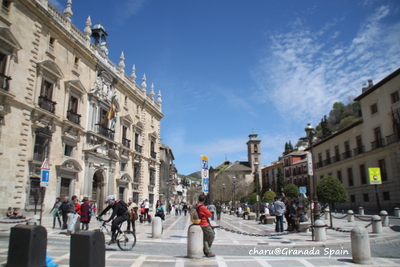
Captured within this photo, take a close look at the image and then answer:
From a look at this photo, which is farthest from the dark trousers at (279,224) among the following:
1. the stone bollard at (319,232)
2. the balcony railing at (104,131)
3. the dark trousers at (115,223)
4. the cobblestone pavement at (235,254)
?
the balcony railing at (104,131)

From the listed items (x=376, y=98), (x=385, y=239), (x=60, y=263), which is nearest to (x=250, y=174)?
(x=376, y=98)

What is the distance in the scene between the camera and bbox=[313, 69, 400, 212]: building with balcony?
2564 cm

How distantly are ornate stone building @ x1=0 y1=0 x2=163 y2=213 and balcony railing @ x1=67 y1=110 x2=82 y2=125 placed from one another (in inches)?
2.3

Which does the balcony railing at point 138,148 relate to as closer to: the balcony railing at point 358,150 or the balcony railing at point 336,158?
the balcony railing at point 358,150

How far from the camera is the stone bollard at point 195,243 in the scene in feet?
23.4

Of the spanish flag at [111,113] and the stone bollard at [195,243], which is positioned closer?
the stone bollard at [195,243]

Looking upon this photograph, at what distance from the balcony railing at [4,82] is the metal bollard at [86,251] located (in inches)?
537

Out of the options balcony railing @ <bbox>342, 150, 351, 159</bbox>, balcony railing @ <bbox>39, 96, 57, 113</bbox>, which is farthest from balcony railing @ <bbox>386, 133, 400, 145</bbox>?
balcony railing @ <bbox>39, 96, 57, 113</bbox>

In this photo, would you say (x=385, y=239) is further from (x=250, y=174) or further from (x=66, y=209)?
(x=250, y=174)

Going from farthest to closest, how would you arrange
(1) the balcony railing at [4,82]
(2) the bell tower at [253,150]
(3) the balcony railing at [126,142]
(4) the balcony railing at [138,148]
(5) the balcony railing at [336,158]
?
(2) the bell tower at [253,150], (5) the balcony railing at [336,158], (4) the balcony railing at [138,148], (3) the balcony railing at [126,142], (1) the balcony railing at [4,82]

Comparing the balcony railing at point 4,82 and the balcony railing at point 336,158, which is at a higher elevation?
the balcony railing at point 4,82

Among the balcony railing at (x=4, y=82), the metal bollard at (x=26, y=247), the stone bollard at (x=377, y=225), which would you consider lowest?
the stone bollard at (x=377, y=225)

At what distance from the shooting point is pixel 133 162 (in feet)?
98.9

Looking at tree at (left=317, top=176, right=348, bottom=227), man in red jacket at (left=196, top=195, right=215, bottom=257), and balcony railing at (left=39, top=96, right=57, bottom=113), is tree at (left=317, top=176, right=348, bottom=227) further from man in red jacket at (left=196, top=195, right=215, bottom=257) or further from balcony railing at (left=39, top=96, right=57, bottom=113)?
balcony railing at (left=39, top=96, right=57, bottom=113)
